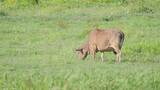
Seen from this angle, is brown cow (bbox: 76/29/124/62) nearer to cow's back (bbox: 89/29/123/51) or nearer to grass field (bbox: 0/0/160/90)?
cow's back (bbox: 89/29/123/51)

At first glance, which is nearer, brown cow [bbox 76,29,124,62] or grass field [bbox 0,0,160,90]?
grass field [bbox 0,0,160,90]

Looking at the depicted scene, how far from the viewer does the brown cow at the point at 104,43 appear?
18797 millimetres

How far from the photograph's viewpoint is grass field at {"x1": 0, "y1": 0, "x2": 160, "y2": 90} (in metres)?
14.9

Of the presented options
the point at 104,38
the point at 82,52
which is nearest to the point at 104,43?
the point at 104,38

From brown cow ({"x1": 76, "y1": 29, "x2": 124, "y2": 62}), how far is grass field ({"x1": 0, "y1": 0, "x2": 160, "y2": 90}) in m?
0.36

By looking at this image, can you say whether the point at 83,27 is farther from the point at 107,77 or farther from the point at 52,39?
the point at 107,77

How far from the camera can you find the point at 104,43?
63.1 ft

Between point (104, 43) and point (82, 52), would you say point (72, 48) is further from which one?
point (104, 43)

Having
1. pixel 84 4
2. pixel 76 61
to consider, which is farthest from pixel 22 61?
pixel 84 4

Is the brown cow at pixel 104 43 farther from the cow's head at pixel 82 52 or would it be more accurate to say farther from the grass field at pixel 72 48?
the grass field at pixel 72 48

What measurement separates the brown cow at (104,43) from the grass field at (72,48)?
36 cm

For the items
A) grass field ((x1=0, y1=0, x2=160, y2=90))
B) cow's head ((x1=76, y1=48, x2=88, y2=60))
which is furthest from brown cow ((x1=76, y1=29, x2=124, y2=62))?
grass field ((x1=0, y1=0, x2=160, y2=90))

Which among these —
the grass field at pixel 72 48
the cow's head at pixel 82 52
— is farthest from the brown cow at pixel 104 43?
the grass field at pixel 72 48

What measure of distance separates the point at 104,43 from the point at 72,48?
2612mm
